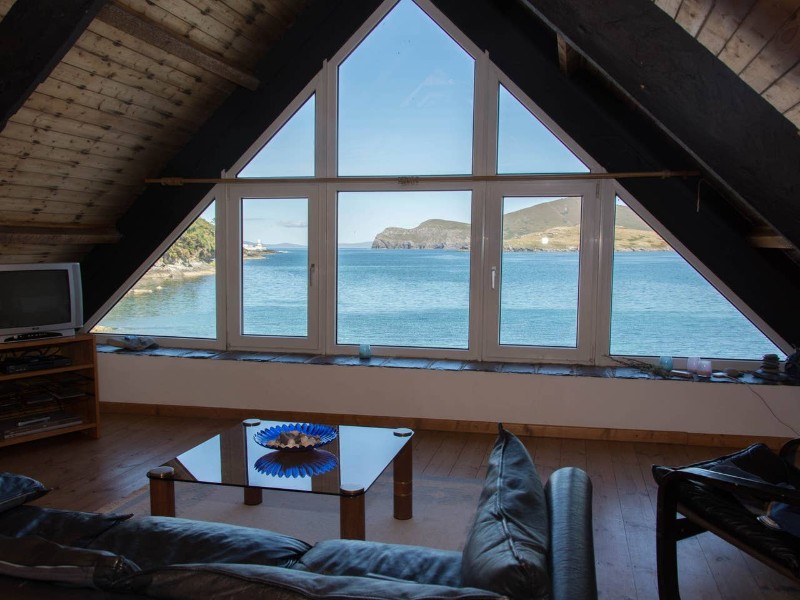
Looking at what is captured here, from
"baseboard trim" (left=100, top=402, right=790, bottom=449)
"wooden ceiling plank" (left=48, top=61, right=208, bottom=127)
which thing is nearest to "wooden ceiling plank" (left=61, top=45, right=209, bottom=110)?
"wooden ceiling plank" (left=48, top=61, right=208, bottom=127)

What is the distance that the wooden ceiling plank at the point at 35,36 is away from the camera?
319cm

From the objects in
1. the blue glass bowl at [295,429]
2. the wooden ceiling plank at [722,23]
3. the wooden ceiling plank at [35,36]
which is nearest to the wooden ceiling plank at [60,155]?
the wooden ceiling plank at [35,36]

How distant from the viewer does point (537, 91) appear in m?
4.38

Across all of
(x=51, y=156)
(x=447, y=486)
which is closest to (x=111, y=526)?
(x=447, y=486)

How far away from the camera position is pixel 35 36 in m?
3.25

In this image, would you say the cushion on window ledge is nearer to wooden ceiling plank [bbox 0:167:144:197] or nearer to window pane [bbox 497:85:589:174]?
wooden ceiling plank [bbox 0:167:144:197]

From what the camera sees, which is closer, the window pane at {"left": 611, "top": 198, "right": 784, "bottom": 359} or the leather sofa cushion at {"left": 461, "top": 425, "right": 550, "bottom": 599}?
the leather sofa cushion at {"left": 461, "top": 425, "right": 550, "bottom": 599}

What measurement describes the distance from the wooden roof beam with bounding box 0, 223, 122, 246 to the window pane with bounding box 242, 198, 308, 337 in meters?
1.06

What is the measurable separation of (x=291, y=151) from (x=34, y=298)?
6.62ft

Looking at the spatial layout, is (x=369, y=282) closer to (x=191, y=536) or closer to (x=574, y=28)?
(x=574, y=28)

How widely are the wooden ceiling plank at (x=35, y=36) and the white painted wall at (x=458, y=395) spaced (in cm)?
214

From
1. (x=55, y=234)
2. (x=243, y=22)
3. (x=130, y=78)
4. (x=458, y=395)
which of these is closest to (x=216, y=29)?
(x=243, y=22)

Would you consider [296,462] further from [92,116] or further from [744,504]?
[92,116]

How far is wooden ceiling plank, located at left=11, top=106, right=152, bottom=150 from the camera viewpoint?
12.2ft
